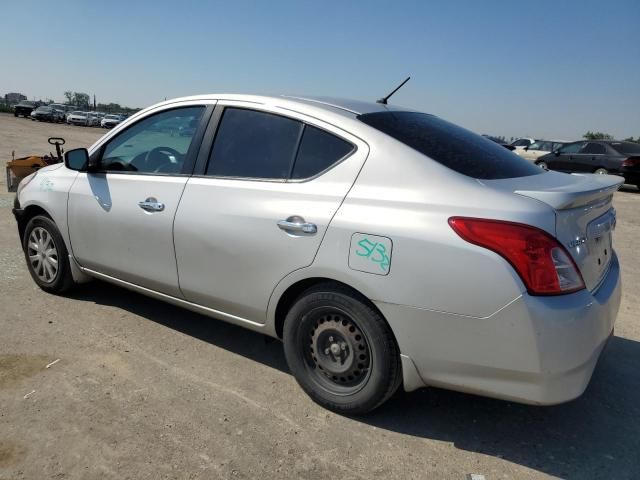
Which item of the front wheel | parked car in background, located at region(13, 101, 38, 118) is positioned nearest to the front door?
the front wheel

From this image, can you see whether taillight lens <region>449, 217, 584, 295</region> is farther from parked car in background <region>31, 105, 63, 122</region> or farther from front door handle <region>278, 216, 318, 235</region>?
parked car in background <region>31, 105, 63, 122</region>

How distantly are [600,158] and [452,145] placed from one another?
16196 millimetres

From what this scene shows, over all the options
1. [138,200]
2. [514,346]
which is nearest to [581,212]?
[514,346]

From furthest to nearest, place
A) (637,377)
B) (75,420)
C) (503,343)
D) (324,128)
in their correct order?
(637,377), (324,128), (75,420), (503,343)

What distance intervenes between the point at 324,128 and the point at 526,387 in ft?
5.43

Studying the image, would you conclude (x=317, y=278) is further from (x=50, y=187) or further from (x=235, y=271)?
(x=50, y=187)

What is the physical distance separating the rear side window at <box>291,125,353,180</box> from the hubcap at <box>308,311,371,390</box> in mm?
786

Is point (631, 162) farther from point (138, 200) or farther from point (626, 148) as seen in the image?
point (138, 200)

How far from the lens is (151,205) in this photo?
11.3 ft

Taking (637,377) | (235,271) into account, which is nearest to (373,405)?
(235,271)

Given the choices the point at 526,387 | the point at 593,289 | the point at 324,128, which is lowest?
the point at 526,387

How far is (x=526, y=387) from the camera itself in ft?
Answer: 7.72

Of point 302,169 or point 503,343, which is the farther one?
point 302,169

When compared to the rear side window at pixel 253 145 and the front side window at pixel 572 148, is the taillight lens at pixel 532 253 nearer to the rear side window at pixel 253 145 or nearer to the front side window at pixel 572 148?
the rear side window at pixel 253 145
